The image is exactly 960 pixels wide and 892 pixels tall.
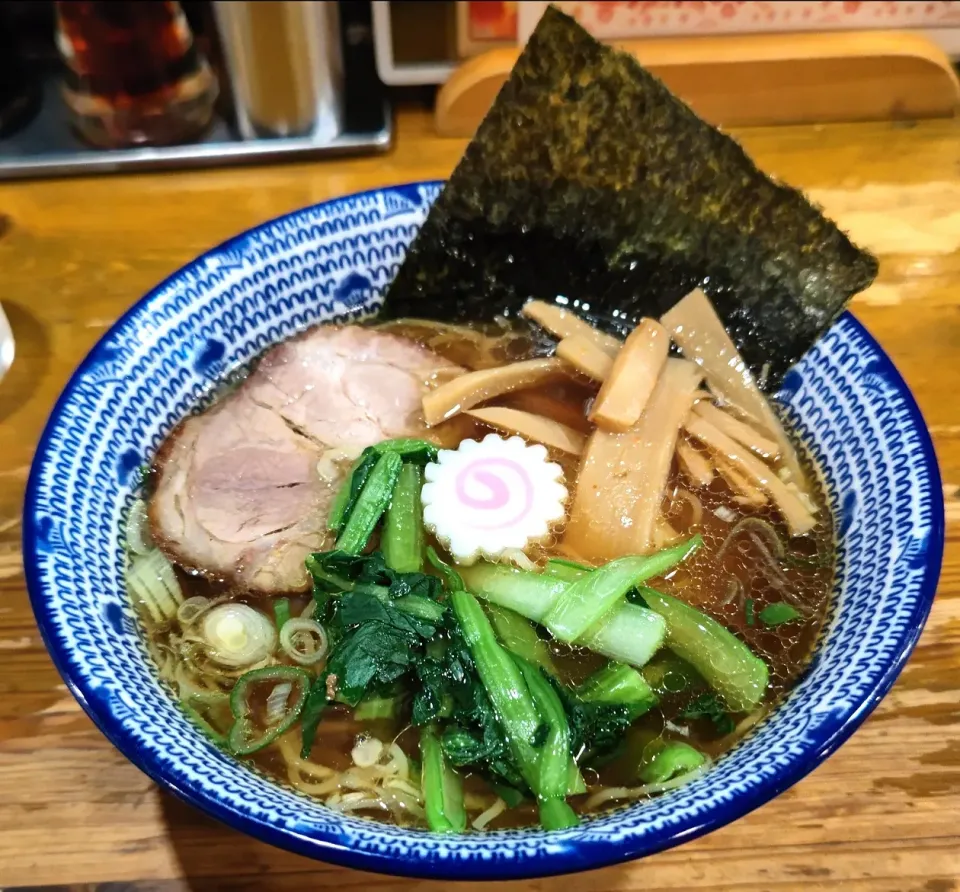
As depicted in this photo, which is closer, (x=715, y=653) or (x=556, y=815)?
(x=556, y=815)

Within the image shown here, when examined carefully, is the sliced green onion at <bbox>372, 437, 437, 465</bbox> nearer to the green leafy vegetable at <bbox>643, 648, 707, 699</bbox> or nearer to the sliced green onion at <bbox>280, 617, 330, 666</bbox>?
the sliced green onion at <bbox>280, 617, 330, 666</bbox>

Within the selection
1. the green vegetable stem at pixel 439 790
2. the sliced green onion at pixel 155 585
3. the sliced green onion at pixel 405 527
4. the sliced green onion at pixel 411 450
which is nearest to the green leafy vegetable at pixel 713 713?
the green vegetable stem at pixel 439 790

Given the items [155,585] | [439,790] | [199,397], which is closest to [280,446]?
[199,397]

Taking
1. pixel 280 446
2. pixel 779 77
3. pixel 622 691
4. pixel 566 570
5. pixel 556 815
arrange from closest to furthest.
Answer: pixel 556 815 < pixel 622 691 < pixel 566 570 < pixel 280 446 < pixel 779 77

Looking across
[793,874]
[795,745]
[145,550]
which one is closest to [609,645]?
[795,745]

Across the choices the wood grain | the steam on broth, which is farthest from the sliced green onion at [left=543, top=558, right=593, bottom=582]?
the wood grain

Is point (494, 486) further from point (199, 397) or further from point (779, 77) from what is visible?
point (779, 77)

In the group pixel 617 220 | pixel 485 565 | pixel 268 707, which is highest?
pixel 617 220
